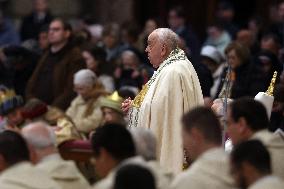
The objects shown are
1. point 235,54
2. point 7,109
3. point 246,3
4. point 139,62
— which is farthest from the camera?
point 246,3

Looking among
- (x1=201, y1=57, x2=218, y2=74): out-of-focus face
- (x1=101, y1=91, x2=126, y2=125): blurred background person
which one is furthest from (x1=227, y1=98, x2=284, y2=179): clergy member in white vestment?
(x1=201, y1=57, x2=218, y2=74): out-of-focus face

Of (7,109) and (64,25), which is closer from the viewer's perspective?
(7,109)

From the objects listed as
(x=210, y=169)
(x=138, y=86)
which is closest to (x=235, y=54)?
(x=138, y=86)

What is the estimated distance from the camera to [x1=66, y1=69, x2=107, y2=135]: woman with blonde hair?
15.8 meters

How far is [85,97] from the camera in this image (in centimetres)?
1614

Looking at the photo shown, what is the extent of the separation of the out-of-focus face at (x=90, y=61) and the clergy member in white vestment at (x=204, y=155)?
790 cm

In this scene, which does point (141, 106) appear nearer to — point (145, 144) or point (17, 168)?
point (145, 144)

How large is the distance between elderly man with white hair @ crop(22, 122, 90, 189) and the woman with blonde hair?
17.3 feet

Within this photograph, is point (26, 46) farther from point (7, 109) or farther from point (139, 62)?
point (7, 109)

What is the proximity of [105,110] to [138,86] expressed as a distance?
1846mm

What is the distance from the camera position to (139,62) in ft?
59.7

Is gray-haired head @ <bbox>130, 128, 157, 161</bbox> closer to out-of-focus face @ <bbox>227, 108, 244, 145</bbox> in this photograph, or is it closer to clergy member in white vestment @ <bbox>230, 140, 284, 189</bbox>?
out-of-focus face @ <bbox>227, 108, 244, 145</bbox>

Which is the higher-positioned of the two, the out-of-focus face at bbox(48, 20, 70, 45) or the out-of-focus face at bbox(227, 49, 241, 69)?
the out-of-focus face at bbox(48, 20, 70, 45)

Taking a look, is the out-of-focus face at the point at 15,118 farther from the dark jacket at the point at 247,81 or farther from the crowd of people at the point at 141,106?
the dark jacket at the point at 247,81
